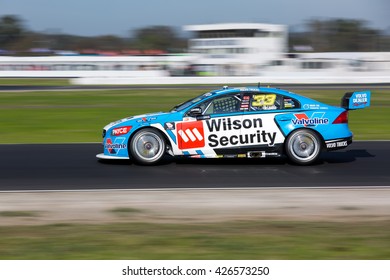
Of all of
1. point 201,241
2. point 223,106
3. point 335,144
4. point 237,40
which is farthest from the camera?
point 237,40

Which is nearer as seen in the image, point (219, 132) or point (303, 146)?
point (219, 132)

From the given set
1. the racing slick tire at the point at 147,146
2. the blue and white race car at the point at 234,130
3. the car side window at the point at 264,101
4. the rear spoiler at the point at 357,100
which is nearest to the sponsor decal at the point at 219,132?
the blue and white race car at the point at 234,130

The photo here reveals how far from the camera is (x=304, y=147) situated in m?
11.4

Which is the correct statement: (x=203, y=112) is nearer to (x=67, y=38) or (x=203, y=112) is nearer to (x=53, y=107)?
(x=53, y=107)

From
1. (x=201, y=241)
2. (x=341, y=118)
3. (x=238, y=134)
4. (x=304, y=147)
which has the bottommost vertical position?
(x=201, y=241)

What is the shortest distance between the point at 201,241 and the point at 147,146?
16.6ft

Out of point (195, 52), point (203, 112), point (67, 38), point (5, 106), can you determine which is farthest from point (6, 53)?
point (203, 112)

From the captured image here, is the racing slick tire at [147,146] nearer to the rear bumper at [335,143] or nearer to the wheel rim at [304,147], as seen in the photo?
the wheel rim at [304,147]

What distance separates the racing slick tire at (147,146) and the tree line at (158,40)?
95383 millimetres

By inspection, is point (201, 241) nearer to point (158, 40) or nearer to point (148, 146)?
point (148, 146)

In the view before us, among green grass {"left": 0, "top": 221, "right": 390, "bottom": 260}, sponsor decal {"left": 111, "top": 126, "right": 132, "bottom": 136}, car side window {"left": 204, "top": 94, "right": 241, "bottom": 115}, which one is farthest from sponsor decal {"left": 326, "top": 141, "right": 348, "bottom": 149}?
green grass {"left": 0, "top": 221, "right": 390, "bottom": 260}

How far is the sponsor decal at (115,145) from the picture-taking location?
37.0 feet

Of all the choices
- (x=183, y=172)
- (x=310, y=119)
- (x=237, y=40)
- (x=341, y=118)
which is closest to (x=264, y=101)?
(x=310, y=119)

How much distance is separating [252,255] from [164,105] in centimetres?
2233
